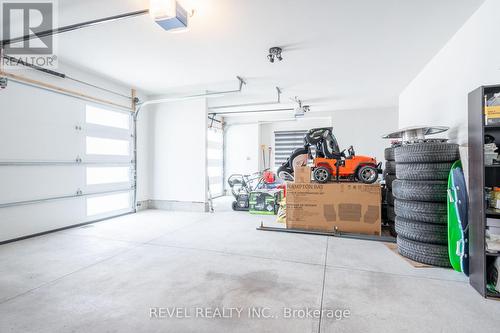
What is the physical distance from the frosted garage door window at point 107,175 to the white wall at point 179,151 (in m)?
0.85

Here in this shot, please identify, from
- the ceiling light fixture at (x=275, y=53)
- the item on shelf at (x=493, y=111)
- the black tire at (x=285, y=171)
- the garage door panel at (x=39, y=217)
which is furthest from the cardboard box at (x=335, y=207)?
the garage door panel at (x=39, y=217)

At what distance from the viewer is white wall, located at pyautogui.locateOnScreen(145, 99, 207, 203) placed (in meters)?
6.04

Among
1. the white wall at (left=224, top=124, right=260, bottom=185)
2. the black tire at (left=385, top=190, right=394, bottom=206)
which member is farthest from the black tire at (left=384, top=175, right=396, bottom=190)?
the white wall at (left=224, top=124, right=260, bottom=185)

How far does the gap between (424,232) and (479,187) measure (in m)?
0.88

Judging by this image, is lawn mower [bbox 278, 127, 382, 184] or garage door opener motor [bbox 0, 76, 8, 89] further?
lawn mower [bbox 278, 127, 382, 184]

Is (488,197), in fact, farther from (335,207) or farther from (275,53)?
(275,53)

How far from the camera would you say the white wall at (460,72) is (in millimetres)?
2492

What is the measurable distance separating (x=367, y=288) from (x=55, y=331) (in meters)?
2.51

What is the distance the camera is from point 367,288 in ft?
7.47

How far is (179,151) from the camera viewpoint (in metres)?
6.23

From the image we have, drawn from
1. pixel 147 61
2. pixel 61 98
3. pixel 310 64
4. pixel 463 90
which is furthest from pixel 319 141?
pixel 61 98

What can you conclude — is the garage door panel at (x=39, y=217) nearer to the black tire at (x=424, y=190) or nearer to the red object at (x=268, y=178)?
the red object at (x=268, y=178)

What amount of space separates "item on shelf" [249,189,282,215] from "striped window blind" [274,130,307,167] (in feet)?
11.2

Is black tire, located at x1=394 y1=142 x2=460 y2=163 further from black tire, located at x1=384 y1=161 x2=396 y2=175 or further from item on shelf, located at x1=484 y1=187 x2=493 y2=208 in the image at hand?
black tire, located at x1=384 y1=161 x2=396 y2=175
